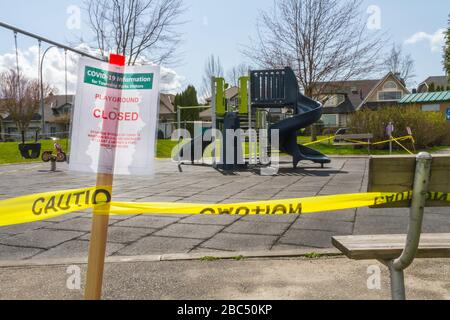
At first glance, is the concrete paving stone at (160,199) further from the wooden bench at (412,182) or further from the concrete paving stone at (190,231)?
the wooden bench at (412,182)

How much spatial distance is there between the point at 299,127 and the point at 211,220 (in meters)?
8.37

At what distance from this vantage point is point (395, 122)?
22203 mm

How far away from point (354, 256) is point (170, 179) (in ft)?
30.7

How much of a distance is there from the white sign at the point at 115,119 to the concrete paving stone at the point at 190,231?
8.83 ft

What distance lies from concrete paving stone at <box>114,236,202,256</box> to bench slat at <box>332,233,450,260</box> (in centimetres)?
211

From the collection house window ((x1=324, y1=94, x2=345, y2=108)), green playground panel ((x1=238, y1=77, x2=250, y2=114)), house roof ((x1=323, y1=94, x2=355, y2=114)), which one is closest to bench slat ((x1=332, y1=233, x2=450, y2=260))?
green playground panel ((x1=238, y1=77, x2=250, y2=114))

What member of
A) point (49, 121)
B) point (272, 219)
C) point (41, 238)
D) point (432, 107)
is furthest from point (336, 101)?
point (41, 238)

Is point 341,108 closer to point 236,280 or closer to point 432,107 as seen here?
point 432,107

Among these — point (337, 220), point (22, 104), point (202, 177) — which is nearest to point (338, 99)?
point (22, 104)

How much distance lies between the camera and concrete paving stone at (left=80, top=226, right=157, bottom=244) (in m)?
5.09

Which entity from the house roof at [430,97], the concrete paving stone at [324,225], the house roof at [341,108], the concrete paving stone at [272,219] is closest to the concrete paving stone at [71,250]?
the concrete paving stone at [272,219]

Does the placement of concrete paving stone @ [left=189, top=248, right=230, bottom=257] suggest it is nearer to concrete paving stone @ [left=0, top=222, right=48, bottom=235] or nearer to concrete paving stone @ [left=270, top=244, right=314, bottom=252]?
concrete paving stone @ [left=270, top=244, right=314, bottom=252]

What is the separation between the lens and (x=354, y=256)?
2766mm
